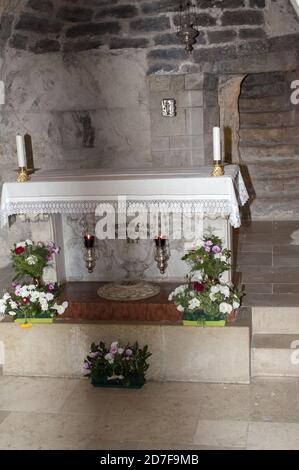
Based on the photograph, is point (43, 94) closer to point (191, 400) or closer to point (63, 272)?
point (63, 272)

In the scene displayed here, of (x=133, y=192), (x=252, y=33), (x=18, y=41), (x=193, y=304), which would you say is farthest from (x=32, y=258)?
(x=252, y=33)

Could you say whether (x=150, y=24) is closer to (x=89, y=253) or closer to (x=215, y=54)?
(x=215, y=54)

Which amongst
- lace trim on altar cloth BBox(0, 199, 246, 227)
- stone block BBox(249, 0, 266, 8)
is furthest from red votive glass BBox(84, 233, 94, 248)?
stone block BBox(249, 0, 266, 8)

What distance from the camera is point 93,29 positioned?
6668mm

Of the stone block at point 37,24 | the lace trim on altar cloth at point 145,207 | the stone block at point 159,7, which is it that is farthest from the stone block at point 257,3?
the lace trim on altar cloth at point 145,207

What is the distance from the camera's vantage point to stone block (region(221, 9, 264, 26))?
6348 mm

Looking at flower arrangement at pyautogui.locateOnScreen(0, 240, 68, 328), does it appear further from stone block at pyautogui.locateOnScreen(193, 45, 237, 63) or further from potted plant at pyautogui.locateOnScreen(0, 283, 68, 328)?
stone block at pyautogui.locateOnScreen(193, 45, 237, 63)

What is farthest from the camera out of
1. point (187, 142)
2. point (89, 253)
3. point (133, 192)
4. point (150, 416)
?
point (187, 142)

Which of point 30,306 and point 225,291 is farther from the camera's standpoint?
point 30,306

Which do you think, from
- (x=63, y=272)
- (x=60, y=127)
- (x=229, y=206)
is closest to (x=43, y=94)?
(x=60, y=127)

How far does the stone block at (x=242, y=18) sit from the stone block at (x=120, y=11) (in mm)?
976

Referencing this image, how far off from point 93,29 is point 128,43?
415 millimetres

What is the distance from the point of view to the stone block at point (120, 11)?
21.5 feet

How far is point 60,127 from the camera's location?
267 inches
